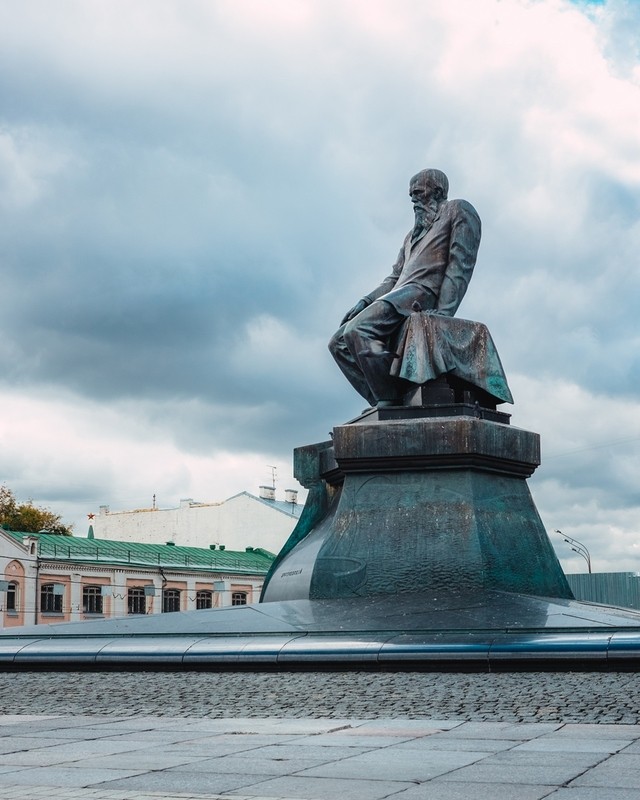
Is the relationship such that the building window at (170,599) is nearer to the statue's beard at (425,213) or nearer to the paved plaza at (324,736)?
the statue's beard at (425,213)

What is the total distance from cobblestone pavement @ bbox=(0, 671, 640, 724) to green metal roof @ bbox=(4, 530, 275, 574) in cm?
4227

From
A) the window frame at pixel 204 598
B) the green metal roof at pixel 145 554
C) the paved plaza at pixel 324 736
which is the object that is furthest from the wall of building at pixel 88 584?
the paved plaza at pixel 324 736

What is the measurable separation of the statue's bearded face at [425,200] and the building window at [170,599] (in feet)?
145

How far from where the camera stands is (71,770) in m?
4.47

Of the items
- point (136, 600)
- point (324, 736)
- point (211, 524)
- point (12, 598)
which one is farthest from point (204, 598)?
point (324, 736)

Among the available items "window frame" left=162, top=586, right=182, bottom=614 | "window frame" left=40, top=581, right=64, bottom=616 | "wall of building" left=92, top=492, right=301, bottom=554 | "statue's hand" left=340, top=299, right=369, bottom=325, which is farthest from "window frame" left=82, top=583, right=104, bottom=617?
"statue's hand" left=340, top=299, right=369, bottom=325

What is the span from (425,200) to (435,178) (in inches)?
10.3

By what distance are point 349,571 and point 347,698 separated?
11.9 feet

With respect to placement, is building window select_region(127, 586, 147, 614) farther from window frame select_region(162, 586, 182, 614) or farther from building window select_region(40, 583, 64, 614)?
building window select_region(40, 583, 64, 614)

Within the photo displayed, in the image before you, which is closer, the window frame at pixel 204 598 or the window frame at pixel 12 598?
the window frame at pixel 12 598

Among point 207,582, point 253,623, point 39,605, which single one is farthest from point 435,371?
point 207,582

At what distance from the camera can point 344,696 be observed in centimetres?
704

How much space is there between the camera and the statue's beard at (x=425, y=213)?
12234 millimetres

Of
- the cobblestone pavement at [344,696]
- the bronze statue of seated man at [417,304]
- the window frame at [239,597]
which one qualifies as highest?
the bronze statue of seated man at [417,304]
